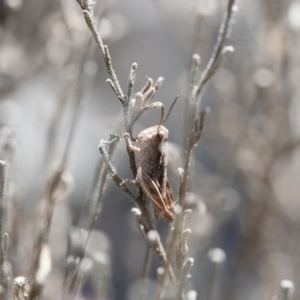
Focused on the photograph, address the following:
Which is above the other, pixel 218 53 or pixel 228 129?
pixel 228 129

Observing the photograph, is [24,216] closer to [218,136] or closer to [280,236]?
[218,136]

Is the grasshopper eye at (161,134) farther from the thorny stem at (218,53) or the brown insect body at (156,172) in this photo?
the thorny stem at (218,53)

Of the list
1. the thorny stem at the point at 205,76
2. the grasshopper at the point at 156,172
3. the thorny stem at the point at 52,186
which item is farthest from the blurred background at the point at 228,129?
the thorny stem at the point at 205,76

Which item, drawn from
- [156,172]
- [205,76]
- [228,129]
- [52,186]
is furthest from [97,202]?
[228,129]

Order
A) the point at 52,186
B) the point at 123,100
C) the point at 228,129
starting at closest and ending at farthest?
the point at 123,100
the point at 52,186
the point at 228,129

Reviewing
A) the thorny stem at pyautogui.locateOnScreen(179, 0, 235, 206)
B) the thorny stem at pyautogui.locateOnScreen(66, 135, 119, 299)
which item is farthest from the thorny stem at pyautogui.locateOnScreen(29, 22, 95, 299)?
the thorny stem at pyautogui.locateOnScreen(179, 0, 235, 206)

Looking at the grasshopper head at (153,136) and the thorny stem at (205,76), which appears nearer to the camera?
the thorny stem at (205,76)

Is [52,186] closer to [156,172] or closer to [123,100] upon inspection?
[156,172]

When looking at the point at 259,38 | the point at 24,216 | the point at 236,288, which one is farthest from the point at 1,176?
the point at 259,38
